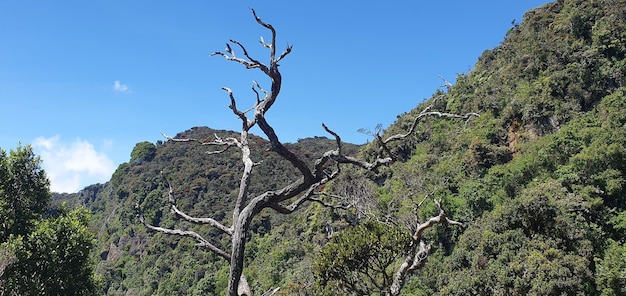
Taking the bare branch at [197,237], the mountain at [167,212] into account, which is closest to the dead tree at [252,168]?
the bare branch at [197,237]

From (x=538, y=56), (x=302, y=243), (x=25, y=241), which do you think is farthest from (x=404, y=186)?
(x=25, y=241)

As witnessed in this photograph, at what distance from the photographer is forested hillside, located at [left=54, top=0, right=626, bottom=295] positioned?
53.5 feet

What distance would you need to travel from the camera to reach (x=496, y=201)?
2847 centimetres

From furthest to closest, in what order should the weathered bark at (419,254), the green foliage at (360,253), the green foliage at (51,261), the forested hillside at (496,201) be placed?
the forested hillside at (496,201) → the green foliage at (51,261) → the green foliage at (360,253) → the weathered bark at (419,254)

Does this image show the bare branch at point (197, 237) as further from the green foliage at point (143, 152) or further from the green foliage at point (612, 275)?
the green foliage at point (143, 152)

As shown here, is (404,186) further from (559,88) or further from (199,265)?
(199,265)

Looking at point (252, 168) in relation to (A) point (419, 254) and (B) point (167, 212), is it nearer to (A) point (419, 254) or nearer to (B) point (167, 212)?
(A) point (419, 254)

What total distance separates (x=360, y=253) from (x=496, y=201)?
20862mm

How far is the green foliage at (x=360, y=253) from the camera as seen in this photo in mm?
9609

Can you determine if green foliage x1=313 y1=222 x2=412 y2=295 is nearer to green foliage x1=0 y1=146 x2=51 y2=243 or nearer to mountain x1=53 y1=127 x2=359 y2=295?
green foliage x1=0 y1=146 x2=51 y2=243

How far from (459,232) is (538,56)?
1677cm

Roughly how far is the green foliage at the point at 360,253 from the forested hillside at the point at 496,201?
5 cm

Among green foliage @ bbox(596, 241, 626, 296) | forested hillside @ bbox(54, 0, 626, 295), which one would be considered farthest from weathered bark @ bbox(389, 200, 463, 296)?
green foliage @ bbox(596, 241, 626, 296)

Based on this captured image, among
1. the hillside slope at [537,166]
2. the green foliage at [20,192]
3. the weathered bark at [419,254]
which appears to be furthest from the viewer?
the hillside slope at [537,166]
